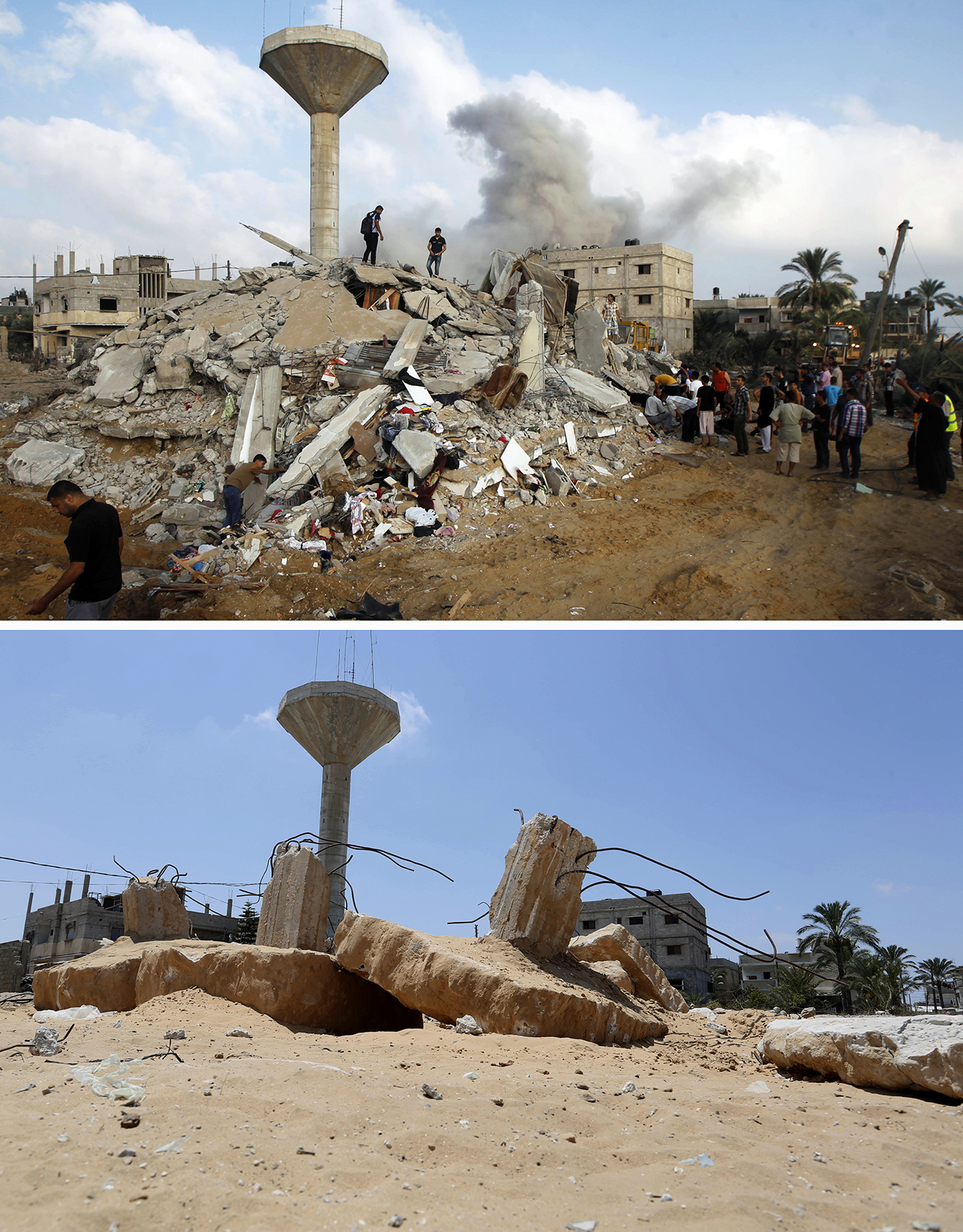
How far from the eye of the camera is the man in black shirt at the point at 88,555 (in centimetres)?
561

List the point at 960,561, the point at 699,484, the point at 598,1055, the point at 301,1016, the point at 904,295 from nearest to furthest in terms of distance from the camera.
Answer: the point at 598,1055 → the point at 301,1016 → the point at 960,561 → the point at 699,484 → the point at 904,295

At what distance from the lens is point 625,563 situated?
9648 mm

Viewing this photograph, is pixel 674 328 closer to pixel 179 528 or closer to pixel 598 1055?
pixel 179 528

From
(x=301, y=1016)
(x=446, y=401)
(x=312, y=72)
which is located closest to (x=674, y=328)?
(x=312, y=72)

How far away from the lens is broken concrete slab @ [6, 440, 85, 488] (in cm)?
1293

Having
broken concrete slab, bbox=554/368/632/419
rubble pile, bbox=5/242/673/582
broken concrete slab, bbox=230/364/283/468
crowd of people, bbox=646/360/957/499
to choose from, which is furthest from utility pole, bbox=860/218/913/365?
broken concrete slab, bbox=230/364/283/468

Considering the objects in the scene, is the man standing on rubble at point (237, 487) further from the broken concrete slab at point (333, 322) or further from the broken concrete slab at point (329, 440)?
the broken concrete slab at point (333, 322)

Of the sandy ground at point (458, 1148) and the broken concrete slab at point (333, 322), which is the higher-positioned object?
the broken concrete slab at point (333, 322)

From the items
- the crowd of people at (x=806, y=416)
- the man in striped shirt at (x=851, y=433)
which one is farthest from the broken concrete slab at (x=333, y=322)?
the man in striped shirt at (x=851, y=433)

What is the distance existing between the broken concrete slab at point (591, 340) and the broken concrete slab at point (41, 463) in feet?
29.9

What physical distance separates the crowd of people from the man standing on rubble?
7.16 meters

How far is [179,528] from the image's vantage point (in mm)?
11211

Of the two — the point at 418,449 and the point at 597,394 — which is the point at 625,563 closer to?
the point at 418,449

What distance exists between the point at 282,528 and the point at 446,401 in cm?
367
